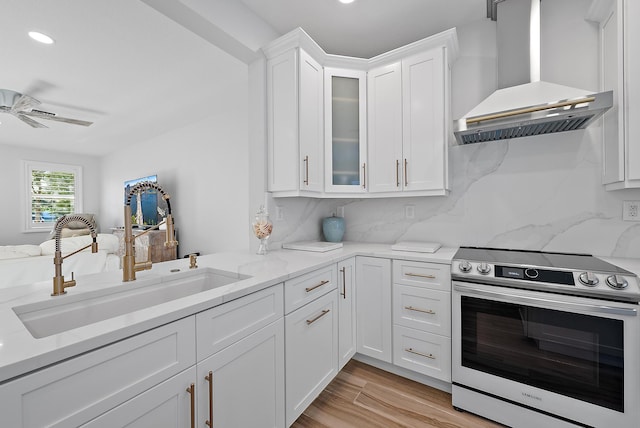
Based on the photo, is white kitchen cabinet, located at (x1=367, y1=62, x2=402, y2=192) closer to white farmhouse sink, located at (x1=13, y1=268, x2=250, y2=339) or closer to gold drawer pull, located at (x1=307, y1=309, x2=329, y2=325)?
gold drawer pull, located at (x1=307, y1=309, x2=329, y2=325)

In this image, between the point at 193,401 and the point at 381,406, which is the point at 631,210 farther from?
the point at 193,401

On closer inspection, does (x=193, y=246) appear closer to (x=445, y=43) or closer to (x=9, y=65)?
(x=9, y=65)

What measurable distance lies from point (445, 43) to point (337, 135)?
0.99m

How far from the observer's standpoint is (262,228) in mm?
1917

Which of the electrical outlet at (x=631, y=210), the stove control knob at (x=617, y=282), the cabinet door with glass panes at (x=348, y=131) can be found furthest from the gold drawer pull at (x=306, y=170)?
the electrical outlet at (x=631, y=210)

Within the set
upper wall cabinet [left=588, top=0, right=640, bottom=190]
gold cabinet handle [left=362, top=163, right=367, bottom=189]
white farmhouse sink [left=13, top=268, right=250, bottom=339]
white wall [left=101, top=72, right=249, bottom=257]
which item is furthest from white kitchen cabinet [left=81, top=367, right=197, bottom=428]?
white wall [left=101, top=72, right=249, bottom=257]

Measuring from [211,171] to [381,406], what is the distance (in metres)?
3.65

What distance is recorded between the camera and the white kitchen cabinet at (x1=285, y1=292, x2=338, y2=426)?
140cm

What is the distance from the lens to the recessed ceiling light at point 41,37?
7.25 ft

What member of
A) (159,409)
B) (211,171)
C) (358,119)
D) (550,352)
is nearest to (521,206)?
(550,352)

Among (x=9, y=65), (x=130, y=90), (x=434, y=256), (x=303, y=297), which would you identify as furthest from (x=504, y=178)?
(x=9, y=65)

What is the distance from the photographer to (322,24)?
216 cm

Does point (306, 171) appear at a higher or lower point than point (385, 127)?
lower

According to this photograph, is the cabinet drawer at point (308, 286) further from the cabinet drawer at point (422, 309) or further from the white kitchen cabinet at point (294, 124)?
the white kitchen cabinet at point (294, 124)
